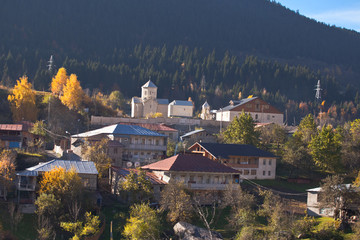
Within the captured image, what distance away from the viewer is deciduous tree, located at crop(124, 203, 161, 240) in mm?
36938

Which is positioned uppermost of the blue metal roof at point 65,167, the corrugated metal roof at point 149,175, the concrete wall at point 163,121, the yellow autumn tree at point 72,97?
the yellow autumn tree at point 72,97

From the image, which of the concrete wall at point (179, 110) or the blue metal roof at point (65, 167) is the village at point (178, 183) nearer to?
the blue metal roof at point (65, 167)

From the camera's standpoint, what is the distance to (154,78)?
141 metres

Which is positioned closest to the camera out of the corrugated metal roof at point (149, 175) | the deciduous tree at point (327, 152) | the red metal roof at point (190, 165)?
the corrugated metal roof at point (149, 175)

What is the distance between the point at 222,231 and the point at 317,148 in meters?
21.5

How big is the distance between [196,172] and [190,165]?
1.04m

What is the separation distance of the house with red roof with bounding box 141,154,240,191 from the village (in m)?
0.10

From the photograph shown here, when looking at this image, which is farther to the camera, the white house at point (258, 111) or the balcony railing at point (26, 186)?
the white house at point (258, 111)

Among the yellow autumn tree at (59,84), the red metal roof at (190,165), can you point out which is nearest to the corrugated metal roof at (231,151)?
the red metal roof at (190,165)

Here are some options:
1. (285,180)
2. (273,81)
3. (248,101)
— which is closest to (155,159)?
(285,180)

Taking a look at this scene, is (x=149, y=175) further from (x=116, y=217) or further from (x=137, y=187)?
(x=116, y=217)

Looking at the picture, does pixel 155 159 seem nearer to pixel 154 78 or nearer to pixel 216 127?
pixel 216 127

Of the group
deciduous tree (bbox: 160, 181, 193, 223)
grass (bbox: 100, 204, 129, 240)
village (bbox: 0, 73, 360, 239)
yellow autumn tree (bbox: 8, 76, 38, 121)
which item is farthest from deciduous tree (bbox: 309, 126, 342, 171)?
Answer: yellow autumn tree (bbox: 8, 76, 38, 121)

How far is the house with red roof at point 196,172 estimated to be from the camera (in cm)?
4891
